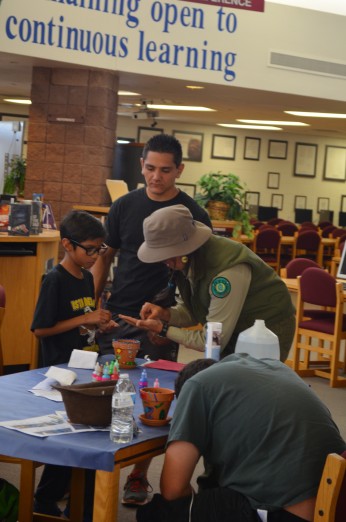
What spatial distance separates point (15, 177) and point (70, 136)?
1.07 m

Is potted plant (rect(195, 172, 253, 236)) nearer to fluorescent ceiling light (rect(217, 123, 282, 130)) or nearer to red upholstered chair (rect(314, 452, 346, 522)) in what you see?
fluorescent ceiling light (rect(217, 123, 282, 130))

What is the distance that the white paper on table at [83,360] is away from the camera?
3.63 m

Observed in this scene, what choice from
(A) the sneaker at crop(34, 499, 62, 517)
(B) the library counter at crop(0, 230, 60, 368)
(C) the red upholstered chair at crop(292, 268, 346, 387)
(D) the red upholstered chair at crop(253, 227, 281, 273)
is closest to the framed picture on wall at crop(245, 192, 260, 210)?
(D) the red upholstered chair at crop(253, 227, 281, 273)

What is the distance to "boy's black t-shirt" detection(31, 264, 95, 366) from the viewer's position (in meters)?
3.78

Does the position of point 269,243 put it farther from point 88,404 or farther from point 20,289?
point 88,404

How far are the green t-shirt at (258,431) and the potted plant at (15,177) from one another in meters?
8.60

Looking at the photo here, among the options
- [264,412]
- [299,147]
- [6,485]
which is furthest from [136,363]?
[299,147]

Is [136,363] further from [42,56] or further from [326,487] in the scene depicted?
[42,56]

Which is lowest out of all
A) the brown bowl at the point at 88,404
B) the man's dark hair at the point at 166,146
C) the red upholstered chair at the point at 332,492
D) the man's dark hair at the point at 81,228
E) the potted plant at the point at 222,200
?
the red upholstered chair at the point at 332,492

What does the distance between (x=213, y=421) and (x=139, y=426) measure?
1.11 feet

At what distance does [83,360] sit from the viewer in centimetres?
364

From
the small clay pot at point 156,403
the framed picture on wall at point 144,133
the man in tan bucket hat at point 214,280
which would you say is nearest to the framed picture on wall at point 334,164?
the framed picture on wall at point 144,133

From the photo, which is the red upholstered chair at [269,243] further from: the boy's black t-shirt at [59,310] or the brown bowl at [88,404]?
the brown bowl at [88,404]

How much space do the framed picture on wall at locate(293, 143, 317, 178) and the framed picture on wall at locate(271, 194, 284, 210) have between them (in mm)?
625
